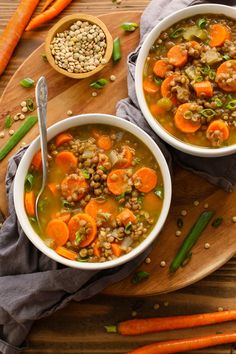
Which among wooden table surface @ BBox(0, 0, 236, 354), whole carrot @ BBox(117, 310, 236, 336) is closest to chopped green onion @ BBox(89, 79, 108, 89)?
wooden table surface @ BBox(0, 0, 236, 354)

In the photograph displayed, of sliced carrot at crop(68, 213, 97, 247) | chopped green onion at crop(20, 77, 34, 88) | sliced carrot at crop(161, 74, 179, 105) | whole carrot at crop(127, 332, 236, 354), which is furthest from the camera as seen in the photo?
chopped green onion at crop(20, 77, 34, 88)

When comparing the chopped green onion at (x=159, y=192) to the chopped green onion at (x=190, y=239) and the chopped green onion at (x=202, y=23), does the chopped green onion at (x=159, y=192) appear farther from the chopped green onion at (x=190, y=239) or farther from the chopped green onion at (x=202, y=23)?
the chopped green onion at (x=202, y=23)

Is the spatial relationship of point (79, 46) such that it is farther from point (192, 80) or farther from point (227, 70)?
point (227, 70)

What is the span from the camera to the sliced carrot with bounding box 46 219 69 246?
13.4 feet

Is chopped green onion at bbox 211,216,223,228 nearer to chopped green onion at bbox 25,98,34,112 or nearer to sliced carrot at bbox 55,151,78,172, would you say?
sliced carrot at bbox 55,151,78,172

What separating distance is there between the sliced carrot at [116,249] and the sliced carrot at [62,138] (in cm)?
79

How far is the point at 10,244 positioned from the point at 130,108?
1324 mm

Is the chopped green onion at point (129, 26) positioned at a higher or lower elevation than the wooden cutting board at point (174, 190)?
higher

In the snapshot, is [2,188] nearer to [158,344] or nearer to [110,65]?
[110,65]

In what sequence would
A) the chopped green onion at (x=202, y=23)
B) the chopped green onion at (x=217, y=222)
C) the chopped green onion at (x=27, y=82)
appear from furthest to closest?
1. the chopped green onion at (x=27, y=82)
2. the chopped green onion at (x=217, y=222)
3. the chopped green onion at (x=202, y=23)

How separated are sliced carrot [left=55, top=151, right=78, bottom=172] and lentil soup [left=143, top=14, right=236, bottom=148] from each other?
0.65m

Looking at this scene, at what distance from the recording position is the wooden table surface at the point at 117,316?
4707 millimetres

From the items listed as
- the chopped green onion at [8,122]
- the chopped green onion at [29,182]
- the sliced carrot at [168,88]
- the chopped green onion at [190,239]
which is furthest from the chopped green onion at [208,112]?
the chopped green onion at [8,122]

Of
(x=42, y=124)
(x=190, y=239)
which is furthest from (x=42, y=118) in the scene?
(x=190, y=239)
